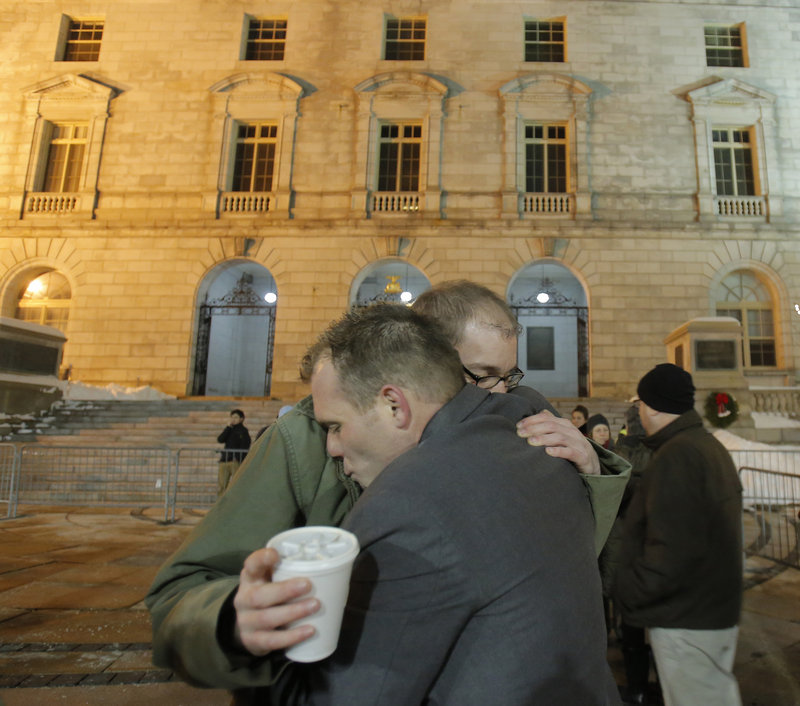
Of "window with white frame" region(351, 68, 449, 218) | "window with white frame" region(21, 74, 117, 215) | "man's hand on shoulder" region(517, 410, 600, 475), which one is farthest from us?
"window with white frame" region(21, 74, 117, 215)

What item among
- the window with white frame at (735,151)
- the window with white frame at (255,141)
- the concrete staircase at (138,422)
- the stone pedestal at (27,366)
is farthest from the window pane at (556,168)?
the stone pedestal at (27,366)

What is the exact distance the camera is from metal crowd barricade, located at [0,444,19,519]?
8422mm

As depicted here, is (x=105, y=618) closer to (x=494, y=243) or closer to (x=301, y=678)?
(x=301, y=678)

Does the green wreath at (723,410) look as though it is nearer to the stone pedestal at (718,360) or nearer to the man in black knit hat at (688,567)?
the stone pedestal at (718,360)

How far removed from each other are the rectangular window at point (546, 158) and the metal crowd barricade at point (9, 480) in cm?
1663

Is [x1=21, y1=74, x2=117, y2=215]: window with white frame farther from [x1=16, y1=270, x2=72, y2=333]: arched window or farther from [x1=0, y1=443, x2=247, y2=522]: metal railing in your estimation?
[x1=0, y1=443, x2=247, y2=522]: metal railing

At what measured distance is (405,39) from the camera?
19469 millimetres

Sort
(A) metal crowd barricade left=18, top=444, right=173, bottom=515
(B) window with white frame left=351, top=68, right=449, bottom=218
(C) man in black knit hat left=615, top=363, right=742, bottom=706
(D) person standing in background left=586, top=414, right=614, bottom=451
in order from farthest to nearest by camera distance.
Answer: (B) window with white frame left=351, top=68, right=449, bottom=218 → (A) metal crowd barricade left=18, top=444, right=173, bottom=515 → (D) person standing in background left=586, top=414, right=614, bottom=451 → (C) man in black knit hat left=615, top=363, right=742, bottom=706

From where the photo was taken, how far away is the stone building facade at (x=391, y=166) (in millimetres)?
17609

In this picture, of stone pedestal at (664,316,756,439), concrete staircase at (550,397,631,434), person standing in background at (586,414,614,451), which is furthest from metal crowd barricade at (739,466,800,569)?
concrete staircase at (550,397,631,434)

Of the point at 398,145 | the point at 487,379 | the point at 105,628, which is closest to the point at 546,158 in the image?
the point at 398,145

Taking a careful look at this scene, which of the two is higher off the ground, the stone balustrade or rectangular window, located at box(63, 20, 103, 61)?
rectangular window, located at box(63, 20, 103, 61)

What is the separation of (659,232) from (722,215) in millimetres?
2283

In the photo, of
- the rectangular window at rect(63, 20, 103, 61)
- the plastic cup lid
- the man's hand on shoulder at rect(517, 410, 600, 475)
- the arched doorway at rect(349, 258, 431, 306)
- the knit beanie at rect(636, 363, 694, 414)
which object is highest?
the rectangular window at rect(63, 20, 103, 61)
